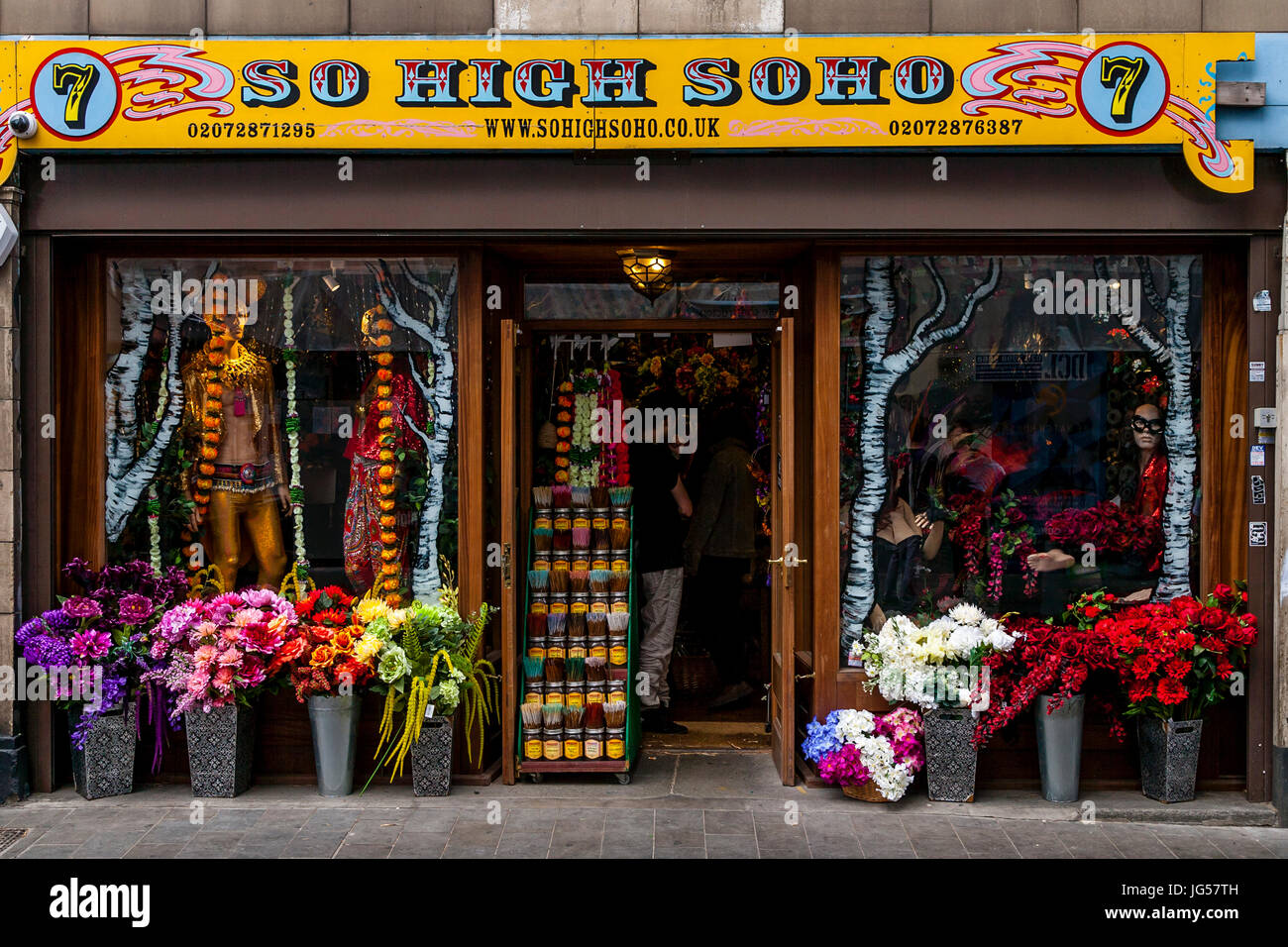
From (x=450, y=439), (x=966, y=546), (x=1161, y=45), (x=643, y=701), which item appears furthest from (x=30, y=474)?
(x=1161, y=45)

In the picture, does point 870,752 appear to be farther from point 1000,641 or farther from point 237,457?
point 237,457

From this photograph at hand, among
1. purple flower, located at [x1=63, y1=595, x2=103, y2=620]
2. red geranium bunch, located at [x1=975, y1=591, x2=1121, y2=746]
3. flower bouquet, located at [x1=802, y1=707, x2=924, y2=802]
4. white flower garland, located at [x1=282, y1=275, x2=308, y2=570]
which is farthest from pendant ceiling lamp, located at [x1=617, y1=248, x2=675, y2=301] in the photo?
purple flower, located at [x1=63, y1=595, x2=103, y2=620]

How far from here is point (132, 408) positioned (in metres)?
6.68

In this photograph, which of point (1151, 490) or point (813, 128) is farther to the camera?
point (1151, 490)

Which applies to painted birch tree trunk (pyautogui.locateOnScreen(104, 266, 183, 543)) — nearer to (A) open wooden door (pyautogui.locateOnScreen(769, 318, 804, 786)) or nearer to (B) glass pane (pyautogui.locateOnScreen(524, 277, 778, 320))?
(B) glass pane (pyautogui.locateOnScreen(524, 277, 778, 320))

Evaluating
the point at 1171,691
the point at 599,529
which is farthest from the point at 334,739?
the point at 1171,691

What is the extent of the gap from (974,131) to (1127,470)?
81.9 inches

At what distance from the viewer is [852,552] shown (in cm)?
658

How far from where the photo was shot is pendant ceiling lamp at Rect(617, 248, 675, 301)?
686 centimetres

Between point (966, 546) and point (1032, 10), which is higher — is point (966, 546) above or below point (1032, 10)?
below

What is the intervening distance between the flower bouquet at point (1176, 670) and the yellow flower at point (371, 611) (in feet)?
12.5

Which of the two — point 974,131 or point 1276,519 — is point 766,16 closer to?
point 974,131

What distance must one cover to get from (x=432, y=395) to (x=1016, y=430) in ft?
10.8

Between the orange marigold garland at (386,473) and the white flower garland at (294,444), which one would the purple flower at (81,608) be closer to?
the white flower garland at (294,444)
